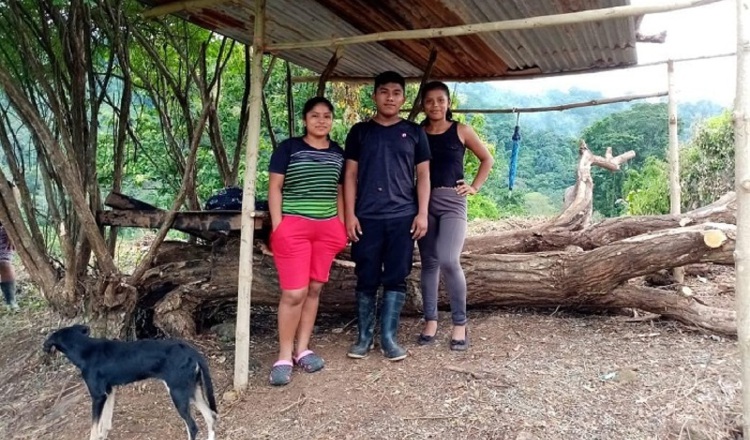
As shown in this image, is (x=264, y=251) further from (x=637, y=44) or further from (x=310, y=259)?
(x=637, y=44)

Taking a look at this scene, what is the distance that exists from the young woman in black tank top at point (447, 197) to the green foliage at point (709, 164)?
727 centimetres

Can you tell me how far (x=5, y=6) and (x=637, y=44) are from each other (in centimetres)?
509

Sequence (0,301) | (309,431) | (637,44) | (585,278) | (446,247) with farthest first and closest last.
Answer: (0,301), (637,44), (585,278), (446,247), (309,431)

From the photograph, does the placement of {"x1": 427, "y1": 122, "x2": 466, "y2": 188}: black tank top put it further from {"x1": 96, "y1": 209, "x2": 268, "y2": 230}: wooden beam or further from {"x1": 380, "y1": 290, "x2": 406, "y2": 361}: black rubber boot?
{"x1": 96, "y1": 209, "x2": 268, "y2": 230}: wooden beam

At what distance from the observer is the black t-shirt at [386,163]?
3.57 metres

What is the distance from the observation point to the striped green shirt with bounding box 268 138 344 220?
3451 mm

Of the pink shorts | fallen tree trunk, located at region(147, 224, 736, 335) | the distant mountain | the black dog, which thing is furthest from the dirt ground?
the distant mountain

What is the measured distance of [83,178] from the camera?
4062 mm

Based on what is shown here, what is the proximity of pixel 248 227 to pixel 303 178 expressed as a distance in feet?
1.50

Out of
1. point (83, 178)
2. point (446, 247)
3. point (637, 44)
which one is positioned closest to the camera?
point (446, 247)

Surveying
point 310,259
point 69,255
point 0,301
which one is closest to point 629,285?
point 310,259

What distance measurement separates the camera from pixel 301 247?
3.44 meters

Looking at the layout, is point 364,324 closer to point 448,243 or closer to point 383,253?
point 383,253

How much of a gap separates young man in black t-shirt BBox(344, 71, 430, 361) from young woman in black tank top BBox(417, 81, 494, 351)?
22 centimetres
